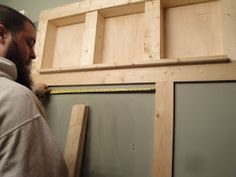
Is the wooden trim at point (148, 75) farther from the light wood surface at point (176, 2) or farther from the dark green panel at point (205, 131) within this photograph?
the light wood surface at point (176, 2)

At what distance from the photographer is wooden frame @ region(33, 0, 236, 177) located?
3.64 feet

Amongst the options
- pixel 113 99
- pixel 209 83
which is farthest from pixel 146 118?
pixel 209 83

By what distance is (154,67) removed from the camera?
1249mm

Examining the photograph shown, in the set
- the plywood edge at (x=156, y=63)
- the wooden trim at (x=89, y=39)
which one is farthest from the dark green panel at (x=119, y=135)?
the wooden trim at (x=89, y=39)

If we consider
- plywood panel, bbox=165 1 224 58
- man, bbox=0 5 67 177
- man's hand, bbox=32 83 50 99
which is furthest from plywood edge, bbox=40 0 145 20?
man, bbox=0 5 67 177

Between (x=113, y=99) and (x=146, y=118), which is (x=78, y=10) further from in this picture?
(x=146, y=118)

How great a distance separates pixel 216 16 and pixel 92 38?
0.78 m

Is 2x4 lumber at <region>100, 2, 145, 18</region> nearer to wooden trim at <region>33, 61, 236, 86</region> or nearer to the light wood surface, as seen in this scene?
the light wood surface

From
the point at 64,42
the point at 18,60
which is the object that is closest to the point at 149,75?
the point at 18,60

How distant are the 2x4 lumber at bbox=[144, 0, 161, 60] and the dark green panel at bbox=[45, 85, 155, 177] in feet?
0.77

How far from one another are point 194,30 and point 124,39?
0.45 m

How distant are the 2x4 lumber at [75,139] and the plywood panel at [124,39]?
40cm

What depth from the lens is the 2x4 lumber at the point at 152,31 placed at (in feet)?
4.21

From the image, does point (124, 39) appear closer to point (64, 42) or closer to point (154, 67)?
point (154, 67)
